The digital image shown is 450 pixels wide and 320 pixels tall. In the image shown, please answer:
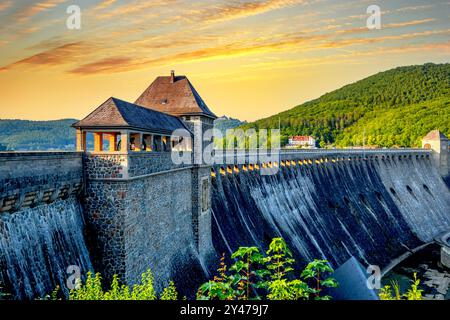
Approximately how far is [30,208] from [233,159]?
21.1 metres

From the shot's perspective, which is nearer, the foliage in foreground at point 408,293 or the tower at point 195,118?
the foliage in foreground at point 408,293

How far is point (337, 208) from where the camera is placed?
47.2 m

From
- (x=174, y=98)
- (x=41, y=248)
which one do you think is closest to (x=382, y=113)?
(x=174, y=98)

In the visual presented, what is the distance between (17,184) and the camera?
12805 millimetres

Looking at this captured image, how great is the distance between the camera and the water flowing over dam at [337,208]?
3178cm

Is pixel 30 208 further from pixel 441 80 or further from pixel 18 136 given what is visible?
pixel 441 80

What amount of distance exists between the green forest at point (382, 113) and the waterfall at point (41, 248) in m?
98.6

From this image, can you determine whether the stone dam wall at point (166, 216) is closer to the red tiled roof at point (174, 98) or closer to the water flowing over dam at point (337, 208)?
the water flowing over dam at point (337, 208)

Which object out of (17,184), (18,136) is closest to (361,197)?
(18,136)

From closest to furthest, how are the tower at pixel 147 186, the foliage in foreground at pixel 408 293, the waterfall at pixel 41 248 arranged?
the foliage in foreground at pixel 408 293 → the waterfall at pixel 41 248 → the tower at pixel 147 186

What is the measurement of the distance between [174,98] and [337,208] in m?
27.9

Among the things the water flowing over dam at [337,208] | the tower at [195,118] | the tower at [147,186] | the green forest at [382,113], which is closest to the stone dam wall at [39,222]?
the tower at [147,186]

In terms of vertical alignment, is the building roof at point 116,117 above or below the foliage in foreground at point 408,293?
above

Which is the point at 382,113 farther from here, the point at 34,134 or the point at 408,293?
the point at 408,293
